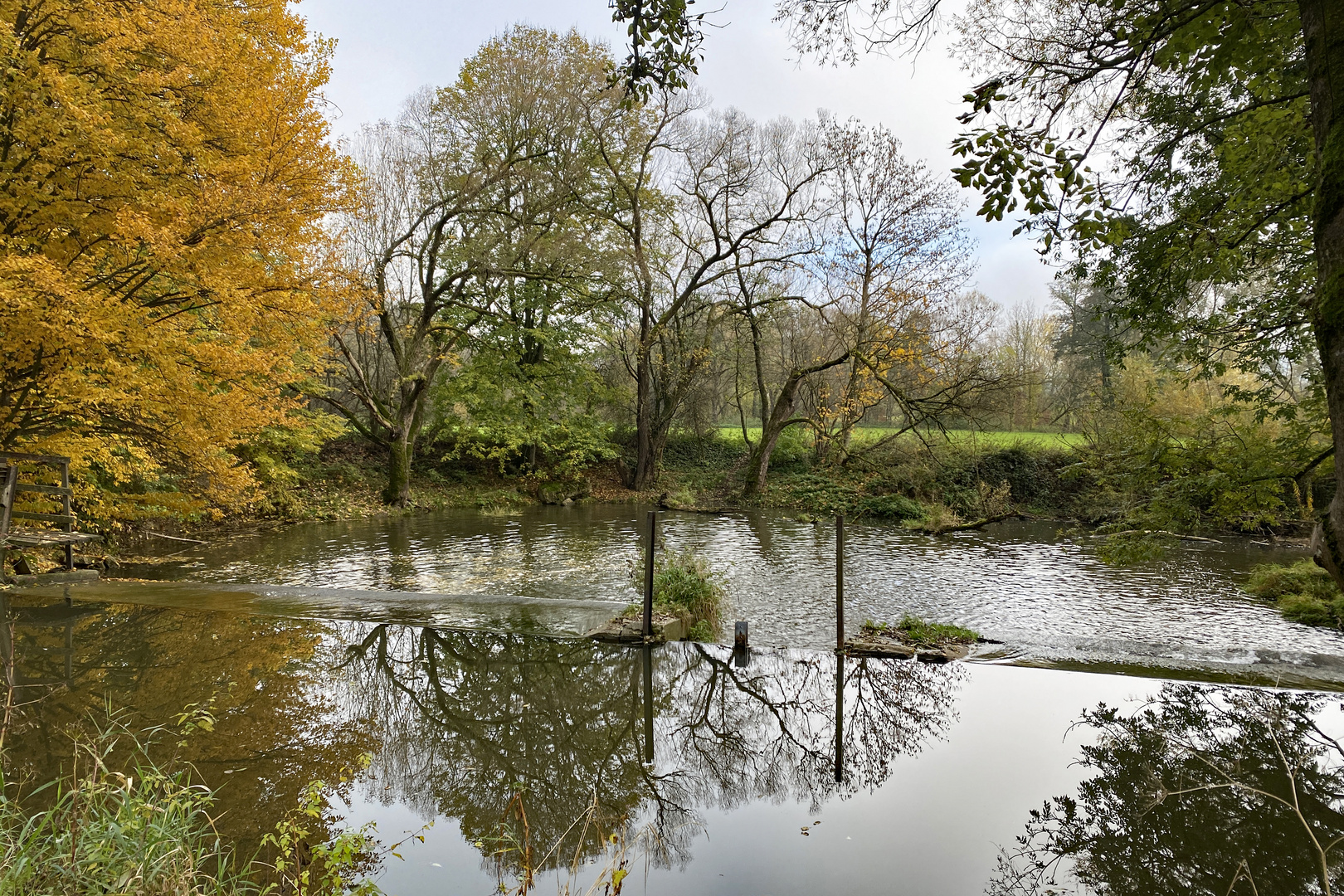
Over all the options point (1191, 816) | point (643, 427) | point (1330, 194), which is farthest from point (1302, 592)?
point (643, 427)

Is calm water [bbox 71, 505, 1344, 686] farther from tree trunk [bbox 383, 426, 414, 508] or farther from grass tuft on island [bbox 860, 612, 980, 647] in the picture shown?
tree trunk [bbox 383, 426, 414, 508]

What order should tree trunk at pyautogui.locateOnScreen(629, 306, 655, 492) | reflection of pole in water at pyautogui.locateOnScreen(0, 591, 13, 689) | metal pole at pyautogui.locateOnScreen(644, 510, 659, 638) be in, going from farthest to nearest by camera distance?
tree trunk at pyautogui.locateOnScreen(629, 306, 655, 492), metal pole at pyautogui.locateOnScreen(644, 510, 659, 638), reflection of pole in water at pyautogui.locateOnScreen(0, 591, 13, 689)

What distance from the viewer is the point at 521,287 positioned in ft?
76.7

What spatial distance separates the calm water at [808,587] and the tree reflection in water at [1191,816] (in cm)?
148

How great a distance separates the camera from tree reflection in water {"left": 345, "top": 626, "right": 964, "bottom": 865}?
4.34 metres

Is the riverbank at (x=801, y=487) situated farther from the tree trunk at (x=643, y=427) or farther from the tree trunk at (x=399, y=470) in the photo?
the tree trunk at (x=643, y=427)

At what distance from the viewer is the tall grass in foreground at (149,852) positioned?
2660 millimetres

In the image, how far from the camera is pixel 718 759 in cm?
510

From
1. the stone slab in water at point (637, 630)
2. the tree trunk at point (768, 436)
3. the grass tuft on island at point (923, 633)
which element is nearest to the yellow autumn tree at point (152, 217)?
the stone slab in water at point (637, 630)

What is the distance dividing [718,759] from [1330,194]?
467cm

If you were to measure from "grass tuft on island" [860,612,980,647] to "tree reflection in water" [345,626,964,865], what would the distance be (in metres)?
0.59

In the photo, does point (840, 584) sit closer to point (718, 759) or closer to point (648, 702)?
point (648, 702)

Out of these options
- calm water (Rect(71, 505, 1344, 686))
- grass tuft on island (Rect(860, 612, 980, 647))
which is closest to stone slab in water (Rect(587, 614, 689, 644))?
calm water (Rect(71, 505, 1344, 686))

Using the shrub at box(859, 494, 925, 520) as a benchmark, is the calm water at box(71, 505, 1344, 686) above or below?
below
